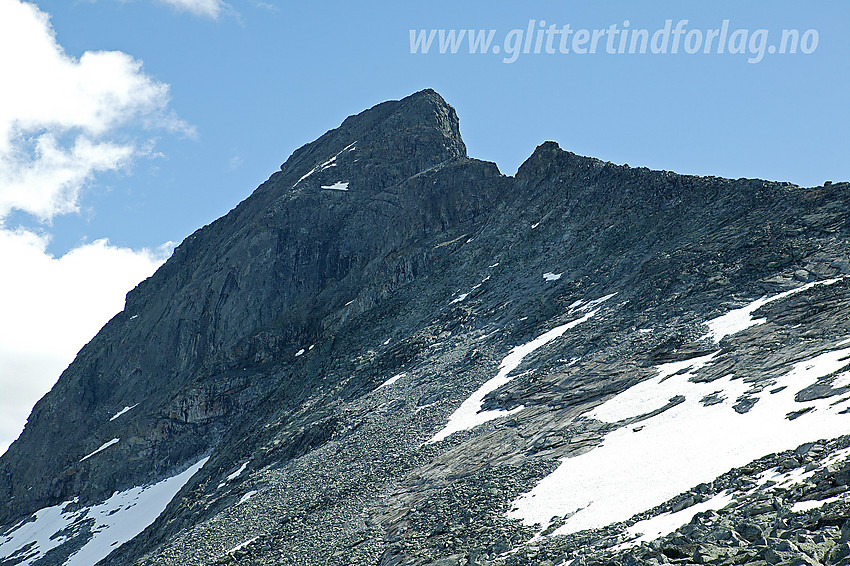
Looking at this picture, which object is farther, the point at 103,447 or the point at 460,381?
the point at 103,447

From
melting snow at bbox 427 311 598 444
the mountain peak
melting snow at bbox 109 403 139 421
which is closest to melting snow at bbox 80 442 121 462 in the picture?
melting snow at bbox 109 403 139 421

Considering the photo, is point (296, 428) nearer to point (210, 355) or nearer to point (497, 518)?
point (497, 518)

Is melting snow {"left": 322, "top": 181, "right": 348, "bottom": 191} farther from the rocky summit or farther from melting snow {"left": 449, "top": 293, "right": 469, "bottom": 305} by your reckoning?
melting snow {"left": 449, "top": 293, "right": 469, "bottom": 305}

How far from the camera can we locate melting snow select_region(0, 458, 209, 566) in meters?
53.6

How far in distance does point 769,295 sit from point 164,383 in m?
62.8

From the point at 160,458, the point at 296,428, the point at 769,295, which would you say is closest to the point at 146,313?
the point at 160,458

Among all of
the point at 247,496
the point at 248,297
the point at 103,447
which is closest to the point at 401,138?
the point at 248,297

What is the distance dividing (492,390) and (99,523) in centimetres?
3933

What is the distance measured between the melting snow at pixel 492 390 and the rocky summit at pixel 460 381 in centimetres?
20

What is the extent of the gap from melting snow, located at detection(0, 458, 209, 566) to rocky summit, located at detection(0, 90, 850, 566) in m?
0.34

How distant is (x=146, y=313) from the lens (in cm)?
8881

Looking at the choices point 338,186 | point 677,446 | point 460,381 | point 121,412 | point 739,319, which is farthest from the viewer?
point 338,186

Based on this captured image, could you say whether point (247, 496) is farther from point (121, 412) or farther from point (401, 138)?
point (401, 138)

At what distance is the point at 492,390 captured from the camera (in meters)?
38.1
